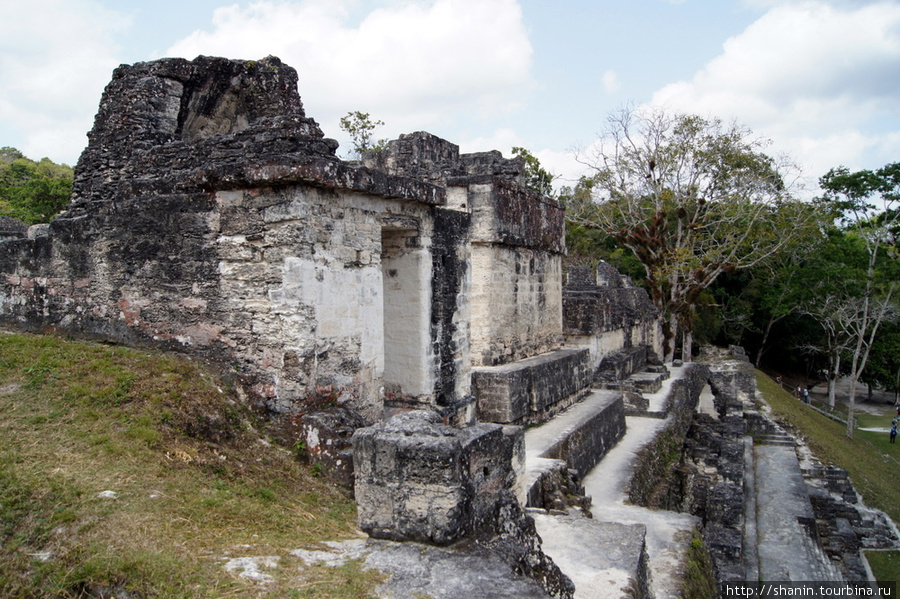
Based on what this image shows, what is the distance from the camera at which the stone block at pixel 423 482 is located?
3836 mm

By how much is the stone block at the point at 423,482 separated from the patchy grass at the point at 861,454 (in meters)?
11.0

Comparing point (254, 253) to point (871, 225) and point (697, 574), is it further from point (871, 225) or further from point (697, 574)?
point (871, 225)

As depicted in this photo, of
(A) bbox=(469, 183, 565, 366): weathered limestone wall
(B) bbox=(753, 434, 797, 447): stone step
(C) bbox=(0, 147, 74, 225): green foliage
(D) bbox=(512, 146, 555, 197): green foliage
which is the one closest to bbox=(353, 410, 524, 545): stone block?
(A) bbox=(469, 183, 565, 366): weathered limestone wall

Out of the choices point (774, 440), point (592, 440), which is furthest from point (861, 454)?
point (592, 440)

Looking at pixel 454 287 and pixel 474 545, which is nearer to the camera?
pixel 474 545

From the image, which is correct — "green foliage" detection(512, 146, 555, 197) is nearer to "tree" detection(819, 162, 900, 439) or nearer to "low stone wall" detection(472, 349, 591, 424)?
"tree" detection(819, 162, 900, 439)

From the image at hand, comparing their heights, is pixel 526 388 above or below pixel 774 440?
above

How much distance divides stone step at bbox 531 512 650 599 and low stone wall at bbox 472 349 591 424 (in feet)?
11.7

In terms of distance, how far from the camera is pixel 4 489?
3602mm

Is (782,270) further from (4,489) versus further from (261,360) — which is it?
(4,489)

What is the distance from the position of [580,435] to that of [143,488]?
667cm

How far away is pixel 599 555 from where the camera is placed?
4.86 metres

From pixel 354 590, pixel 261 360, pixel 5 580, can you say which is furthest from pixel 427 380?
pixel 5 580

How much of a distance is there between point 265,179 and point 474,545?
9.89 feet
